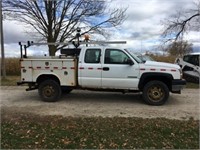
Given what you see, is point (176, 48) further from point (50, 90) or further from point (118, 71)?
point (50, 90)

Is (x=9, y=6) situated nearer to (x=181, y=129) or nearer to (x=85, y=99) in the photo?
(x=85, y=99)

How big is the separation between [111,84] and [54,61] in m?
2.05

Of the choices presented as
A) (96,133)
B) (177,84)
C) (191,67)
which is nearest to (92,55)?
(177,84)

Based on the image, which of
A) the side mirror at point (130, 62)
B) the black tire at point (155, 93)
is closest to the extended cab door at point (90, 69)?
the side mirror at point (130, 62)

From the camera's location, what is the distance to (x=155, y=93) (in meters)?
8.84

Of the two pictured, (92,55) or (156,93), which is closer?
(156,93)

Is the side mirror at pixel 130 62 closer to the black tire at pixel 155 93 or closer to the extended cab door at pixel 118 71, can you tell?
the extended cab door at pixel 118 71

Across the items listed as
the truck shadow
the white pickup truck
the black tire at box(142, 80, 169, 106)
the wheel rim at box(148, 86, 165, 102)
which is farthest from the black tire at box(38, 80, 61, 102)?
the wheel rim at box(148, 86, 165, 102)

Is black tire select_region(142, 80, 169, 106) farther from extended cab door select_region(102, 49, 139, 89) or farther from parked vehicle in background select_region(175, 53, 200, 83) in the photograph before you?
parked vehicle in background select_region(175, 53, 200, 83)

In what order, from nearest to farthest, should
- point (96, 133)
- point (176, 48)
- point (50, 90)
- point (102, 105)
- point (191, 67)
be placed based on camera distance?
point (96, 133) → point (102, 105) → point (50, 90) → point (191, 67) → point (176, 48)

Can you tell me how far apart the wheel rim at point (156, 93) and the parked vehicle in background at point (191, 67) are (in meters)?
6.37

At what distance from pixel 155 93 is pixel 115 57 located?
1741 millimetres

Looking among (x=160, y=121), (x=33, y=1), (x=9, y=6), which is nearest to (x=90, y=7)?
(x=33, y=1)

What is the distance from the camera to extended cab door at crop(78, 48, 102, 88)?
8984mm
